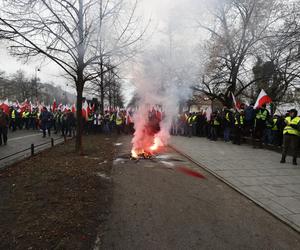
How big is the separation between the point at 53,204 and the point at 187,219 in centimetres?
257

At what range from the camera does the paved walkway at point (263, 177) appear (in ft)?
17.8

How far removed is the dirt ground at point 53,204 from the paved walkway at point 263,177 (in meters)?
3.30

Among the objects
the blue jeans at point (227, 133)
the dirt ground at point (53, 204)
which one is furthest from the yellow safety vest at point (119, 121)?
the dirt ground at point (53, 204)

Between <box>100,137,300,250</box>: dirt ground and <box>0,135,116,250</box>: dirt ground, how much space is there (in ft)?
1.12

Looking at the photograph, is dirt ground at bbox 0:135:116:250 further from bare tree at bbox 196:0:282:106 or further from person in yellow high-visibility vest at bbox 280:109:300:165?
bare tree at bbox 196:0:282:106

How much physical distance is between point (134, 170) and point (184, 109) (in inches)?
575

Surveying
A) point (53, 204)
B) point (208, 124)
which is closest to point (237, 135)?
point (208, 124)

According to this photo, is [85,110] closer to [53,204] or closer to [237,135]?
[237,135]

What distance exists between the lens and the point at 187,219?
15.4ft

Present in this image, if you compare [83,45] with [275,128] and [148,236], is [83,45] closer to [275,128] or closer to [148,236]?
[148,236]

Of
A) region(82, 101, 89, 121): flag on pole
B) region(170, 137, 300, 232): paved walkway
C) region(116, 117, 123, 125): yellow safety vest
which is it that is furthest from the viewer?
region(116, 117, 123, 125): yellow safety vest

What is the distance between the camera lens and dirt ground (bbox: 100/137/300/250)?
3.86 meters

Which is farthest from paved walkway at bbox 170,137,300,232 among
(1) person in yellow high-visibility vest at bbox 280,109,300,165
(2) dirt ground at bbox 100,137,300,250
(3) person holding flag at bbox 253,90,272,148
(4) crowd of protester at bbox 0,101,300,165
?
(3) person holding flag at bbox 253,90,272,148

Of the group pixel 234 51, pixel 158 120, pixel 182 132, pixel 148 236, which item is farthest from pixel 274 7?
pixel 148 236
